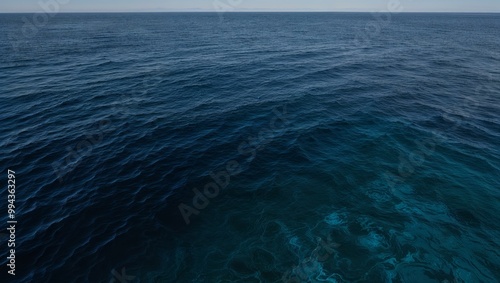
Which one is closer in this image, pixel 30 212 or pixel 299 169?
pixel 30 212

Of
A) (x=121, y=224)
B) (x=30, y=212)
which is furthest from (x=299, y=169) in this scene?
(x=30, y=212)

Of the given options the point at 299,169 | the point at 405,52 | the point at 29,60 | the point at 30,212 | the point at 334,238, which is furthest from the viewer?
the point at 405,52

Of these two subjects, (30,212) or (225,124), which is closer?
(30,212)

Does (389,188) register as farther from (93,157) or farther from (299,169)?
(93,157)

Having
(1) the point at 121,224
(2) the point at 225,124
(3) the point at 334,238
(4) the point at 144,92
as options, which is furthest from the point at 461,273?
(4) the point at 144,92

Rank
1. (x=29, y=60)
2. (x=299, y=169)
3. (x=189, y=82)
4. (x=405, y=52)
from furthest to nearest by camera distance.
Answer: (x=405, y=52) < (x=29, y=60) < (x=189, y=82) < (x=299, y=169)

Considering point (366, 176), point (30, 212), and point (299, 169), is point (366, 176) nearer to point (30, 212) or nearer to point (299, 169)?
point (299, 169)
